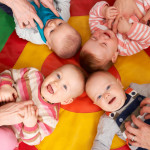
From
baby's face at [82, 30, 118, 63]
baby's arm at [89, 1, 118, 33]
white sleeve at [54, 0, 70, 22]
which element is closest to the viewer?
baby's face at [82, 30, 118, 63]

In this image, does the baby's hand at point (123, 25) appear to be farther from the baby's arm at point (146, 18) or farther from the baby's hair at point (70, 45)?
the baby's hair at point (70, 45)

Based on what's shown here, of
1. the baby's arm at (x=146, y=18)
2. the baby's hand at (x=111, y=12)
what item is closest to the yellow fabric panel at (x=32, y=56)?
the baby's hand at (x=111, y=12)

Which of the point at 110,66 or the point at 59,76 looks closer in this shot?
the point at 59,76

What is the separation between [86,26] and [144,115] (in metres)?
0.93

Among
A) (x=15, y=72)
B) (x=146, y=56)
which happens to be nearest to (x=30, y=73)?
(x=15, y=72)

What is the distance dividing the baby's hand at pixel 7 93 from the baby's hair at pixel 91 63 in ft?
1.76

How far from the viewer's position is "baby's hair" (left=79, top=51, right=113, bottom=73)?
1368 millimetres

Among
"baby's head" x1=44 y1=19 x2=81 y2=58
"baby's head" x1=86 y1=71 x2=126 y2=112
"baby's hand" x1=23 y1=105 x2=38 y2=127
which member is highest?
"baby's head" x1=44 y1=19 x2=81 y2=58

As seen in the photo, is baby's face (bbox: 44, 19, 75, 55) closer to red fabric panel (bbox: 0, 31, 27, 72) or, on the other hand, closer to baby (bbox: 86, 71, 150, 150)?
red fabric panel (bbox: 0, 31, 27, 72)

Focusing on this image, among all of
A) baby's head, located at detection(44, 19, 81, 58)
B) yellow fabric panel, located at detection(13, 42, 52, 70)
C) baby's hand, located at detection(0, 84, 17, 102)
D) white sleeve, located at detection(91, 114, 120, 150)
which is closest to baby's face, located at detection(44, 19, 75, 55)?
baby's head, located at detection(44, 19, 81, 58)

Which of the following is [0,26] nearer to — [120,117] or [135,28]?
[135,28]

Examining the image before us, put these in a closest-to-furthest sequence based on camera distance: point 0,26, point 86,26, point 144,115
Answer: point 144,115
point 0,26
point 86,26

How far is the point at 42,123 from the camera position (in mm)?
1242

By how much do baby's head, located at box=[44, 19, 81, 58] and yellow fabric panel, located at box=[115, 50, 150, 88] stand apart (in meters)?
0.39
